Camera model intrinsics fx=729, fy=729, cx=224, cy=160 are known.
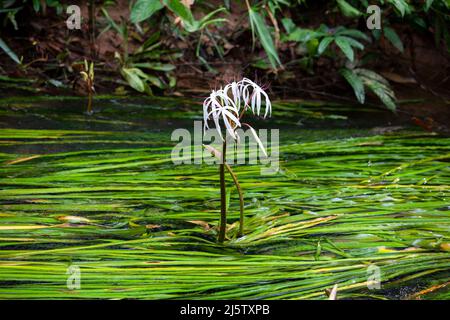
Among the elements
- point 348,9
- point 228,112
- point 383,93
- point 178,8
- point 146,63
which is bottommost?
point 228,112

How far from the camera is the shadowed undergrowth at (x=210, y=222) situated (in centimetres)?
167

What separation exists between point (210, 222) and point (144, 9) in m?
1.31

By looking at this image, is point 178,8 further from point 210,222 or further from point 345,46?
point 210,222

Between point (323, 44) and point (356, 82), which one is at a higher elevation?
point (323, 44)

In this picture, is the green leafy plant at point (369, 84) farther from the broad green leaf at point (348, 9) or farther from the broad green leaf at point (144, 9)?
the broad green leaf at point (144, 9)

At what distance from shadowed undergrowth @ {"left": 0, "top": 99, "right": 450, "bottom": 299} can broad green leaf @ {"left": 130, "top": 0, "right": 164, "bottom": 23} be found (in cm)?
54

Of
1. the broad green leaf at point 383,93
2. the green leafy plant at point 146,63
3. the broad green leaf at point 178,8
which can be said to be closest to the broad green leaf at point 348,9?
the broad green leaf at point 383,93

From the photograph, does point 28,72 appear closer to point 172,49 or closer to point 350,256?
point 172,49

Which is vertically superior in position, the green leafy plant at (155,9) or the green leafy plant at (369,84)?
the green leafy plant at (155,9)

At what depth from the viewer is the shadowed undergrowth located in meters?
1.67

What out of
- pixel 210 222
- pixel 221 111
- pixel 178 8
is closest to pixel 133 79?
pixel 178 8

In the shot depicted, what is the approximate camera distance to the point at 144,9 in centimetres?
302

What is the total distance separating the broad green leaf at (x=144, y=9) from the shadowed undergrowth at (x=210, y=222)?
1.79ft

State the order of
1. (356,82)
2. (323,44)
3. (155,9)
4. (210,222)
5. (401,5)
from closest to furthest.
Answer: (210,222) → (155,9) → (401,5) → (323,44) → (356,82)
